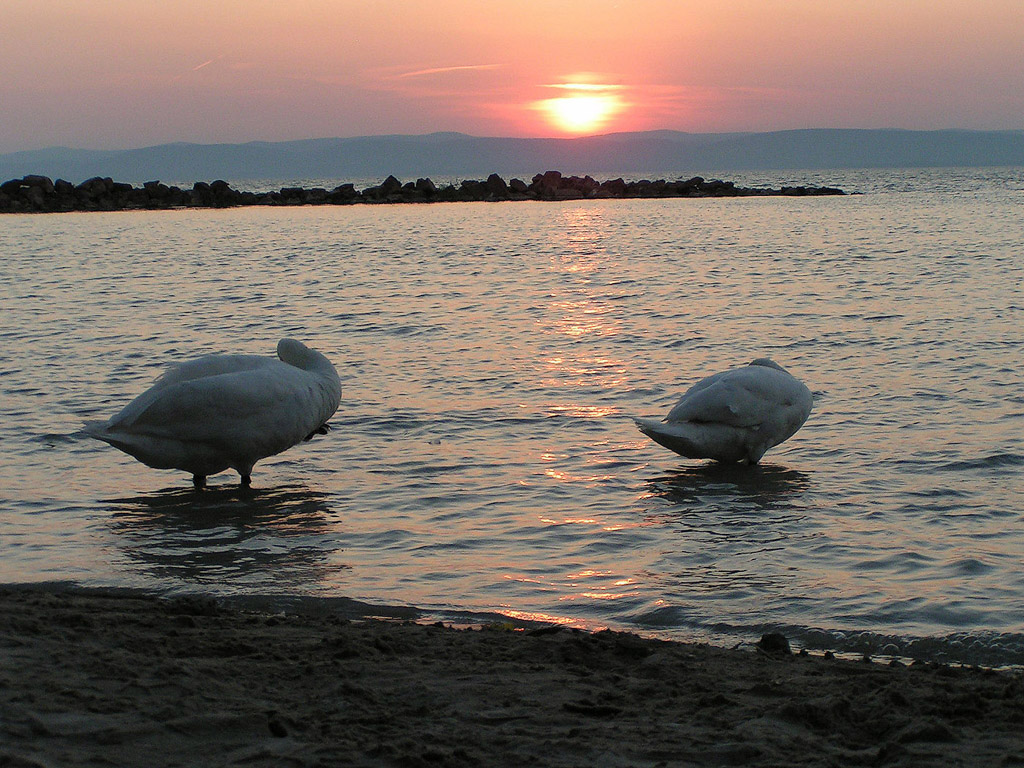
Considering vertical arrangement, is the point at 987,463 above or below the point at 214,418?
below

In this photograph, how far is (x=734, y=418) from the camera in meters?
8.18

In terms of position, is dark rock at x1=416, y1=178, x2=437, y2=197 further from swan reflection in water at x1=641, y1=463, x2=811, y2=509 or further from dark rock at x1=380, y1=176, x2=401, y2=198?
swan reflection in water at x1=641, y1=463, x2=811, y2=509

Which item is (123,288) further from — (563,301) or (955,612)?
(955,612)

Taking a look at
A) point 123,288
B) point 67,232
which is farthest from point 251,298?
point 67,232

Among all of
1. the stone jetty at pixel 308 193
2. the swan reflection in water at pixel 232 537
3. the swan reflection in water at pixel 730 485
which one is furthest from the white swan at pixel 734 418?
the stone jetty at pixel 308 193

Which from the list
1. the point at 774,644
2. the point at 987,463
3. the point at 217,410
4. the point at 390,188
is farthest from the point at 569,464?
the point at 390,188

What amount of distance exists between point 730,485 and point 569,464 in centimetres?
121

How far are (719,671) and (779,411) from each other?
166 inches

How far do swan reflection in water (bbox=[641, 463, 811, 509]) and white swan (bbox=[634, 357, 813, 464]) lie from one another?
0.41 ft

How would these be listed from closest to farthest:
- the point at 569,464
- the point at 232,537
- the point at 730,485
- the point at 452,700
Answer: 1. the point at 452,700
2. the point at 232,537
3. the point at 730,485
4. the point at 569,464

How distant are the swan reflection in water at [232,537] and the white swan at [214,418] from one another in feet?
0.94

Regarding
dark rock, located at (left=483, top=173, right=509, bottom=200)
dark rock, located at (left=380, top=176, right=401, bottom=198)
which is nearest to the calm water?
dark rock, located at (left=380, top=176, right=401, bottom=198)

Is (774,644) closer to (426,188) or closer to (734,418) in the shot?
(734,418)

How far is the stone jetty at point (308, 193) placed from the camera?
5803 centimetres
